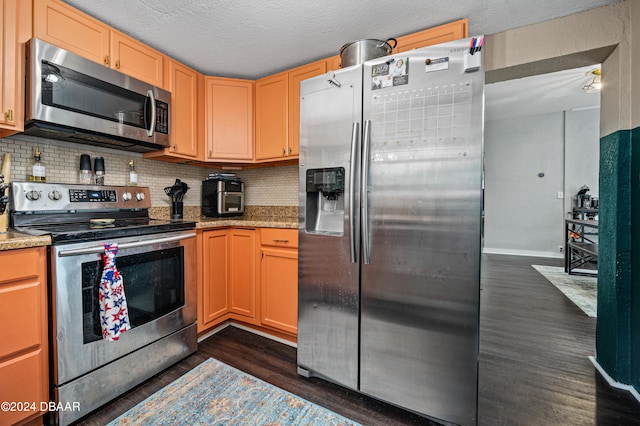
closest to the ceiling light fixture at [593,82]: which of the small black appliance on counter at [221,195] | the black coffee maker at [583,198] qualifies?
the black coffee maker at [583,198]

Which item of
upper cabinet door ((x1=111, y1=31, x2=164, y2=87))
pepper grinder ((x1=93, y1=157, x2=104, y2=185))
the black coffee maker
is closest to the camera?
upper cabinet door ((x1=111, y1=31, x2=164, y2=87))

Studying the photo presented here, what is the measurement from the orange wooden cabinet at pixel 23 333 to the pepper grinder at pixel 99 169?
2.99 ft

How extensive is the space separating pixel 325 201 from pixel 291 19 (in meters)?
1.23

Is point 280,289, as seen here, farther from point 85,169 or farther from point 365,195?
point 85,169

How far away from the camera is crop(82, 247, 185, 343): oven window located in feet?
4.89

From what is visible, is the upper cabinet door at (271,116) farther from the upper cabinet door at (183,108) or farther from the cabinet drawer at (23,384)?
the cabinet drawer at (23,384)

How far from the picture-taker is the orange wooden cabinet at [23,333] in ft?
4.00

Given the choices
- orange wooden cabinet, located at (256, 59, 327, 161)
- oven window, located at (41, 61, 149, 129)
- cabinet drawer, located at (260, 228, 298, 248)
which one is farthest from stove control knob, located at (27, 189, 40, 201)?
orange wooden cabinet, located at (256, 59, 327, 161)

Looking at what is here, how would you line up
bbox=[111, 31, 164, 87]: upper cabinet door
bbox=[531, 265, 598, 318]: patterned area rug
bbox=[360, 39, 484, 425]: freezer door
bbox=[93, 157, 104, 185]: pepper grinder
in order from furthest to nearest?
1. bbox=[531, 265, 598, 318]: patterned area rug
2. bbox=[93, 157, 104, 185]: pepper grinder
3. bbox=[111, 31, 164, 87]: upper cabinet door
4. bbox=[360, 39, 484, 425]: freezer door

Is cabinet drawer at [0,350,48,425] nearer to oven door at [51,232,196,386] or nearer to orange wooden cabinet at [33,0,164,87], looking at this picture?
oven door at [51,232,196,386]

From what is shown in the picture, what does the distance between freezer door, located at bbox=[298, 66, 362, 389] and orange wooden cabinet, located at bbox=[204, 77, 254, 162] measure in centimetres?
107

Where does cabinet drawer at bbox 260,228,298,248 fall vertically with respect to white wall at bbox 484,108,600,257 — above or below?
below

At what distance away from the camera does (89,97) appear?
1771 millimetres

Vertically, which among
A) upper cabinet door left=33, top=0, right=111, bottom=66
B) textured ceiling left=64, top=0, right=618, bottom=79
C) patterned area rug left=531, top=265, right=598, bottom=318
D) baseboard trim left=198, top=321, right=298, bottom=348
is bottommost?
baseboard trim left=198, top=321, right=298, bottom=348
